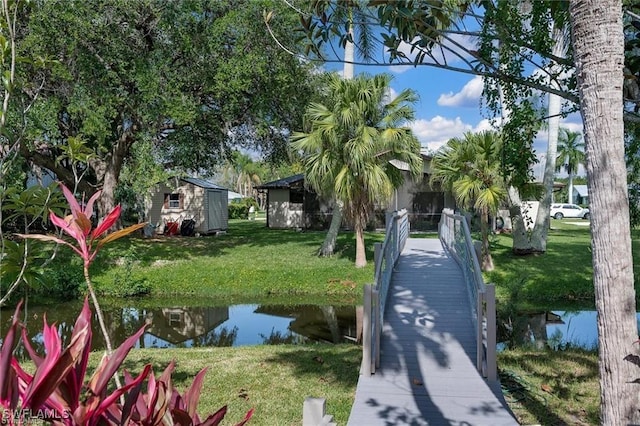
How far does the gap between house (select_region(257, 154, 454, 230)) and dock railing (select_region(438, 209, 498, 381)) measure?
13641 mm

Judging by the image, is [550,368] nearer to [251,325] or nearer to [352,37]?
[352,37]

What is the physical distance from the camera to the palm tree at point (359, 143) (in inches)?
568

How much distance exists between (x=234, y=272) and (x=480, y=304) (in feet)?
35.5

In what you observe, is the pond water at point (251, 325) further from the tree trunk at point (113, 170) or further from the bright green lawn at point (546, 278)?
the tree trunk at point (113, 170)

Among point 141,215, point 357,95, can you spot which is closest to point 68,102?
point 357,95

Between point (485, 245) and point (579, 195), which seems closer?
point (485, 245)

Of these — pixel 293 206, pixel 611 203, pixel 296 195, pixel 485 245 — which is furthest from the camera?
pixel 293 206

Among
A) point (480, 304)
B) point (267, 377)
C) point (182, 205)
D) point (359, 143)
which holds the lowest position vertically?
point (267, 377)

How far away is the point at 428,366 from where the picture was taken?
626 centimetres

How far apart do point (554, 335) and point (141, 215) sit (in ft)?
70.7

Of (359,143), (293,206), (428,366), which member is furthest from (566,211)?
(428,366)

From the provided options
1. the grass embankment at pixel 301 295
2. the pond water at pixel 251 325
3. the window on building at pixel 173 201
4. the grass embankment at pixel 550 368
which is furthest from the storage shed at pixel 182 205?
the grass embankment at pixel 550 368

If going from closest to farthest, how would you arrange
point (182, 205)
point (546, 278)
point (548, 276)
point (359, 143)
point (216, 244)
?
point (359, 143) < point (546, 278) < point (548, 276) < point (216, 244) < point (182, 205)

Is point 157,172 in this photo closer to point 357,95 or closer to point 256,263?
point 256,263
